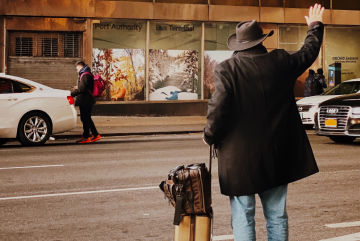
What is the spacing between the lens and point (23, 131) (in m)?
13.6

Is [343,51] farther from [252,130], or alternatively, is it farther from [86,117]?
[252,130]

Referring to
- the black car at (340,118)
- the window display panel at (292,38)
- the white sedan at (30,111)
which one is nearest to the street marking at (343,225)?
the black car at (340,118)

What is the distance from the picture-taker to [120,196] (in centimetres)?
775

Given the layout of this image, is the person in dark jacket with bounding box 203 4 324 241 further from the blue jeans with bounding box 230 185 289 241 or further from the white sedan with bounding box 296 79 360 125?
the white sedan with bounding box 296 79 360 125

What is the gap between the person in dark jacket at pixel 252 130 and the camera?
400 centimetres

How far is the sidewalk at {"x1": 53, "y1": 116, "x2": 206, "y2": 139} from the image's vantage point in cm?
1736

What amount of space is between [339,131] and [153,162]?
464cm

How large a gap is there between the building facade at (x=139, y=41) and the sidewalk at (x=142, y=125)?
0.71m

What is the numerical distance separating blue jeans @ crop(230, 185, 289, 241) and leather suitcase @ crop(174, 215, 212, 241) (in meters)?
0.19

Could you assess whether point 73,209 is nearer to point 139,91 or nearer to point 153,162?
point 153,162

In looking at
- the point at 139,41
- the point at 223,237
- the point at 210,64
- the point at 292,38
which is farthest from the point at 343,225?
the point at 292,38

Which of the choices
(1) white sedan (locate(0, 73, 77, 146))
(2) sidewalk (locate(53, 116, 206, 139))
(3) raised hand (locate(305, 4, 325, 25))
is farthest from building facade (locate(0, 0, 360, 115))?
(3) raised hand (locate(305, 4, 325, 25))

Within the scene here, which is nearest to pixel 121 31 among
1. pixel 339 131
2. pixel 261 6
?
pixel 261 6

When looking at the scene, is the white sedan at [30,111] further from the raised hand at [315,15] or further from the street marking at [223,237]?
the raised hand at [315,15]
